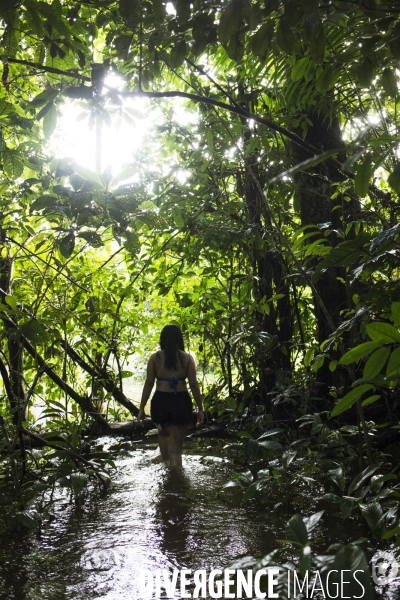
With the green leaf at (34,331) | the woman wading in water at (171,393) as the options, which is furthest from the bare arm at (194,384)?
the green leaf at (34,331)

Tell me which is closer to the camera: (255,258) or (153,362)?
(153,362)

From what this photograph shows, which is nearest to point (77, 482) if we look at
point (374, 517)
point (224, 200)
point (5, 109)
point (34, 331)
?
point (34, 331)

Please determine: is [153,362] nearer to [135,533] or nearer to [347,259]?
[135,533]

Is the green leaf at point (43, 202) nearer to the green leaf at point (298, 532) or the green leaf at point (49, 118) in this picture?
the green leaf at point (49, 118)

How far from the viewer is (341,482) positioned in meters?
3.29

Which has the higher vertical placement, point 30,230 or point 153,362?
point 30,230

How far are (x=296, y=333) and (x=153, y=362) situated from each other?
2.07 meters

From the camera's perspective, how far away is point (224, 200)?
21.8ft

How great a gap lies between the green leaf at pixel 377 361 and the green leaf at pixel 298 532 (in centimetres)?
54

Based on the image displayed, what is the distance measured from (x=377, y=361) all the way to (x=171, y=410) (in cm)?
443

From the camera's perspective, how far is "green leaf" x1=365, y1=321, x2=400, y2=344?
163 centimetres

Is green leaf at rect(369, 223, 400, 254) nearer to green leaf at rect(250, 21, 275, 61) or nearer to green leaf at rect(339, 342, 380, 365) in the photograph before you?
green leaf at rect(339, 342, 380, 365)

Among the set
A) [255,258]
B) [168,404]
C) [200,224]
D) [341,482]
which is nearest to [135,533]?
[341,482]

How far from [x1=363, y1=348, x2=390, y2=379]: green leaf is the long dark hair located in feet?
14.4
